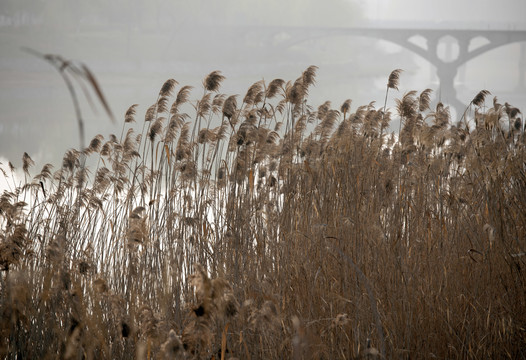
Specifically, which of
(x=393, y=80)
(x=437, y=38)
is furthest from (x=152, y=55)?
(x=393, y=80)

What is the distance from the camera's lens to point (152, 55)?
44.9 meters

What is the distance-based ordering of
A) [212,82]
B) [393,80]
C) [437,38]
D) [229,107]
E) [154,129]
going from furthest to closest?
[437,38] < [393,80] < [154,129] < [212,82] < [229,107]

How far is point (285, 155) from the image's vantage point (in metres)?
3.32

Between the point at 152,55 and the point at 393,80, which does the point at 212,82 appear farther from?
the point at 152,55

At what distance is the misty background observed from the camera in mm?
22500

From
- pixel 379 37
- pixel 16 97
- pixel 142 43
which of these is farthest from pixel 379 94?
pixel 16 97

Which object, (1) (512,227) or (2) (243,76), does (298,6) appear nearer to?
(2) (243,76)

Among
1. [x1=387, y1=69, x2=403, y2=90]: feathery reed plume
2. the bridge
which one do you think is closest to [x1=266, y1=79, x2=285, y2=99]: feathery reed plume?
[x1=387, y1=69, x2=403, y2=90]: feathery reed plume

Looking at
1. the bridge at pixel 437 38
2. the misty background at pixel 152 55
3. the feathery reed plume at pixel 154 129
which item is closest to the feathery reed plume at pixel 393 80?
the feathery reed plume at pixel 154 129

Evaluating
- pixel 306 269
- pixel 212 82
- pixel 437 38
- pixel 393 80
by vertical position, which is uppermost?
pixel 437 38

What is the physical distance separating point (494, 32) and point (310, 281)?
42.6 m

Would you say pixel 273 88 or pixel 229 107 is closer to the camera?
pixel 229 107

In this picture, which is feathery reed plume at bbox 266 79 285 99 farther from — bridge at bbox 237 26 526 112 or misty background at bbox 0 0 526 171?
bridge at bbox 237 26 526 112

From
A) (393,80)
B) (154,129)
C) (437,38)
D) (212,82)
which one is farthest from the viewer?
(437,38)
